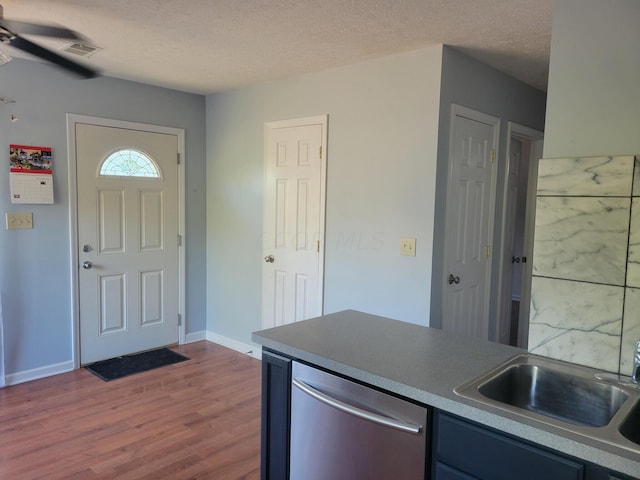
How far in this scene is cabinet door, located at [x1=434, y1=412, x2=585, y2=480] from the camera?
1205mm

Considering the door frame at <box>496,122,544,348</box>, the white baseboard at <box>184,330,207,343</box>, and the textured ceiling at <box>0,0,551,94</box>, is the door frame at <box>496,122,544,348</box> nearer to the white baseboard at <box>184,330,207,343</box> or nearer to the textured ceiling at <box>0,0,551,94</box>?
the textured ceiling at <box>0,0,551,94</box>

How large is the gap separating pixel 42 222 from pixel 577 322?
3685mm

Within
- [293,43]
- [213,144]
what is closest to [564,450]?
[293,43]

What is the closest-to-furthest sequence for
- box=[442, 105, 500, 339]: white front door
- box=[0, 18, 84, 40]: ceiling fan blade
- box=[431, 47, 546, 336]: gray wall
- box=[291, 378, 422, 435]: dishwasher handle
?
box=[291, 378, 422, 435]: dishwasher handle < box=[0, 18, 84, 40]: ceiling fan blade < box=[431, 47, 546, 336]: gray wall < box=[442, 105, 500, 339]: white front door

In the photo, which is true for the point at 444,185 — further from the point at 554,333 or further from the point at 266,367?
the point at 266,367

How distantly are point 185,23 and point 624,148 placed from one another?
7.43 ft

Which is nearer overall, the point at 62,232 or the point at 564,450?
the point at 564,450

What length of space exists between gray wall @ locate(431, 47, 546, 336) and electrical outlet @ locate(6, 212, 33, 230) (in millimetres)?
3029

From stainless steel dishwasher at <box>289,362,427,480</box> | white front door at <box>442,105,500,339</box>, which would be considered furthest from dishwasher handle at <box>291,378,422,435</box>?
white front door at <box>442,105,500,339</box>

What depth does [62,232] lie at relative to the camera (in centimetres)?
371

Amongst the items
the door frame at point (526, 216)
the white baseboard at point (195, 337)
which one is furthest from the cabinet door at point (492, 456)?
the white baseboard at point (195, 337)

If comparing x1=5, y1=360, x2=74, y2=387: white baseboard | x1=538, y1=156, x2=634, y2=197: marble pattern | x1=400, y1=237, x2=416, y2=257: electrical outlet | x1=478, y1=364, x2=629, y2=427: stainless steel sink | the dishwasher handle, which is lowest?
x1=5, y1=360, x2=74, y2=387: white baseboard

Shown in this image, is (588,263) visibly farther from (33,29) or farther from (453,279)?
(33,29)

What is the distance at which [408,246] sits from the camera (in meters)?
3.11
